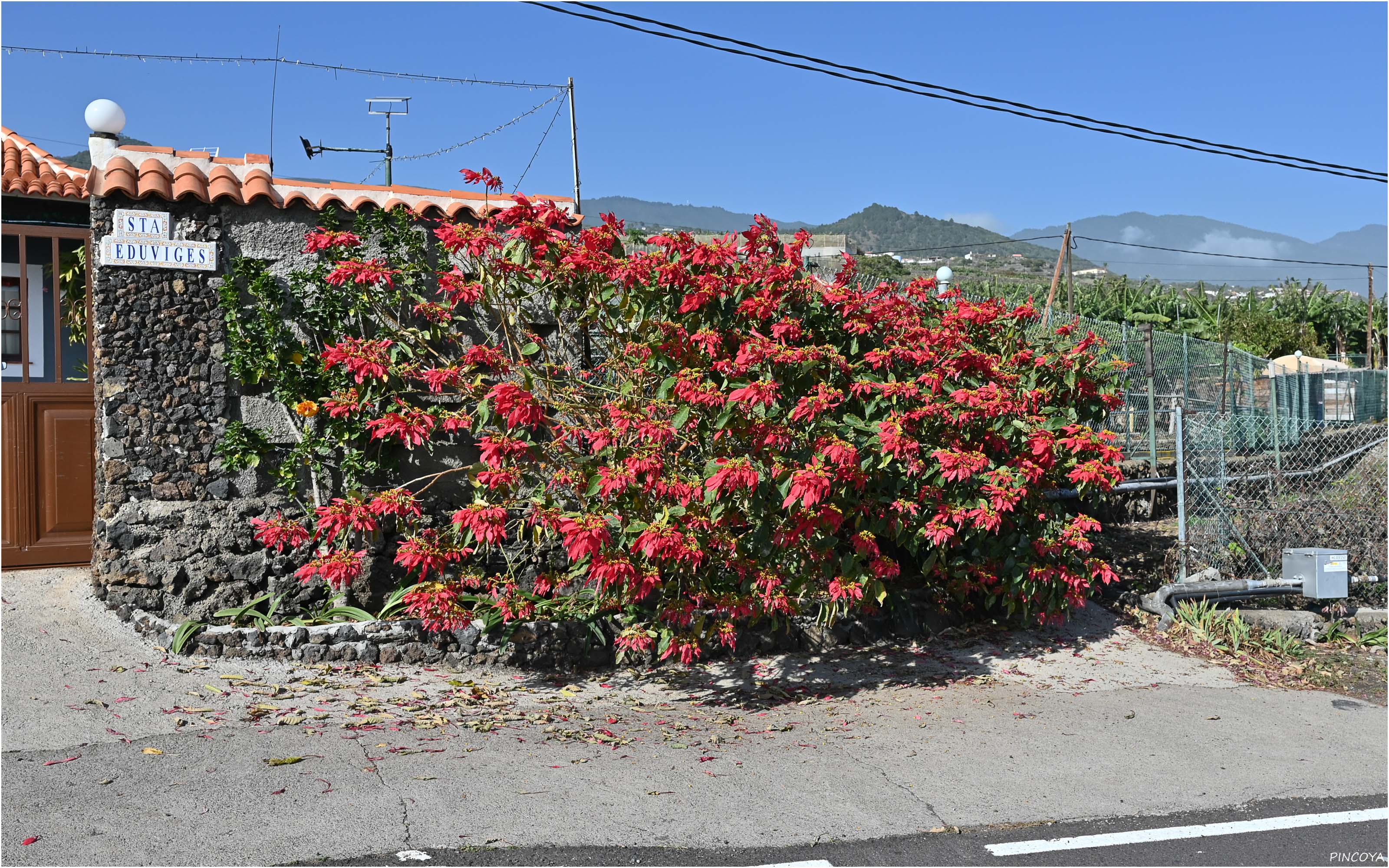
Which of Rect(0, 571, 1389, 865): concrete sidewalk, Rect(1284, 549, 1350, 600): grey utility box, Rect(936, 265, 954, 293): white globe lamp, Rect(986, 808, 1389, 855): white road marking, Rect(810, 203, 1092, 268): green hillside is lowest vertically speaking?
Rect(986, 808, 1389, 855): white road marking

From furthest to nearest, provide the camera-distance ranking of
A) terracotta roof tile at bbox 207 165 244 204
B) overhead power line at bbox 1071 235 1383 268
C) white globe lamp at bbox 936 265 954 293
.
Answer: overhead power line at bbox 1071 235 1383 268 → white globe lamp at bbox 936 265 954 293 → terracotta roof tile at bbox 207 165 244 204

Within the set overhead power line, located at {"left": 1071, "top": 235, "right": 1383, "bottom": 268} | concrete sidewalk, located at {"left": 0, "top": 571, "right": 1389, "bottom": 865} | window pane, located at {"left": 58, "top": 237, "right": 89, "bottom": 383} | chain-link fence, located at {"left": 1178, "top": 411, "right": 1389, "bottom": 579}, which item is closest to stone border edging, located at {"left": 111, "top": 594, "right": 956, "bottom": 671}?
concrete sidewalk, located at {"left": 0, "top": 571, "right": 1389, "bottom": 865}

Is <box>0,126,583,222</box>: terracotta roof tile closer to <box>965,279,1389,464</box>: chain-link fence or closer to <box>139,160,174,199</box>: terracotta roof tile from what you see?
<box>139,160,174,199</box>: terracotta roof tile

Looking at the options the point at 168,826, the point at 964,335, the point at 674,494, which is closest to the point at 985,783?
the point at 674,494

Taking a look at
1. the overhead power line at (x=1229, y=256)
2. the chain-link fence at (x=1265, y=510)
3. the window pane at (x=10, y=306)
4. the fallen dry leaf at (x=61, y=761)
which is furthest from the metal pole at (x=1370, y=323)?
the fallen dry leaf at (x=61, y=761)

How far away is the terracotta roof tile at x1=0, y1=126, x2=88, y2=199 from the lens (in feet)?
23.9

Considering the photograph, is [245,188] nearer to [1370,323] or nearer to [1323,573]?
[1323,573]

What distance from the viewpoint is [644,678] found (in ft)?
22.5

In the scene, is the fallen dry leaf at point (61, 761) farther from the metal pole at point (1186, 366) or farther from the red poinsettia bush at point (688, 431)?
the metal pole at point (1186, 366)

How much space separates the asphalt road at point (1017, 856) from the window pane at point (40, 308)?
210 inches

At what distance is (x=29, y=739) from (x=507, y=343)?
367 centimetres

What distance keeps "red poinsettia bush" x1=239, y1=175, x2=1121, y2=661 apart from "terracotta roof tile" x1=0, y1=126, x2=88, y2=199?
1.84m

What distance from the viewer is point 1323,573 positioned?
8.20 m

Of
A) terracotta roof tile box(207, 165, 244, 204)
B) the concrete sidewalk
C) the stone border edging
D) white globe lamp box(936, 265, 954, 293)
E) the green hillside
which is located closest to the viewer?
the concrete sidewalk
